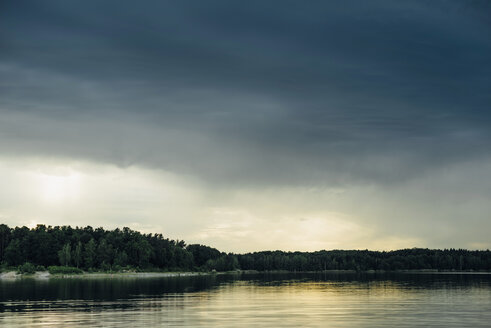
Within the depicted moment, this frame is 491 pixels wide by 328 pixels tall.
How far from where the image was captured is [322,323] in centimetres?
5466

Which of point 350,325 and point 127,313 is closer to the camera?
point 350,325

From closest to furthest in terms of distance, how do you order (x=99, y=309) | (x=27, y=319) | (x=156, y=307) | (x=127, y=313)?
(x=27, y=319)
(x=127, y=313)
(x=99, y=309)
(x=156, y=307)

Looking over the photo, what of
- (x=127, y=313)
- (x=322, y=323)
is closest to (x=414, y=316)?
(x=322, y=323)

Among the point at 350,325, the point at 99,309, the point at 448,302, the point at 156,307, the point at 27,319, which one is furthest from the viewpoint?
the point at 448,302

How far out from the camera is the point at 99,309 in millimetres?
67000

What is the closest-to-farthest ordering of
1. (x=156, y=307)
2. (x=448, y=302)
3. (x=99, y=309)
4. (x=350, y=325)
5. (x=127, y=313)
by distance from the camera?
(x=350, y=325)
(x=127, y=313)
(x=99, y=309)
(x=156, y=307)
(x=448, y=302)

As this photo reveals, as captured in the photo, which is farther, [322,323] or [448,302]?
[448,302]

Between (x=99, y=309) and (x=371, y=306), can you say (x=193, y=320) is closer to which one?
(x=99, y=309)

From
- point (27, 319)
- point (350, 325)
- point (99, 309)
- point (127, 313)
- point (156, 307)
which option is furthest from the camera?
point (156, 307)

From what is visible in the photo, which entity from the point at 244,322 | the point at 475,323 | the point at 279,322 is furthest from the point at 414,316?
the point at 244,322

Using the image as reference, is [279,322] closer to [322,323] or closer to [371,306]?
[322,323]

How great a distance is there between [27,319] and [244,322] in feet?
79.2

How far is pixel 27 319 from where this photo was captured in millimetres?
56406

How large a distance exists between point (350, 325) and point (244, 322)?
11.2 meters
